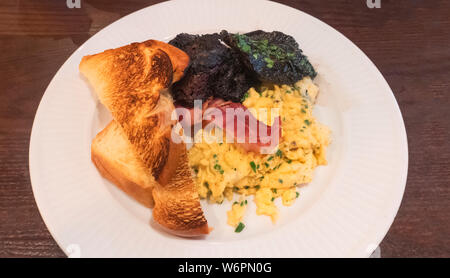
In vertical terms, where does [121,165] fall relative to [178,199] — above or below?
above

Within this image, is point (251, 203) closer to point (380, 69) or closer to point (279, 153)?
point (279, 153)

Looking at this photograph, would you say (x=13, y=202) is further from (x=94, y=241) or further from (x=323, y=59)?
(x=323, y=59)

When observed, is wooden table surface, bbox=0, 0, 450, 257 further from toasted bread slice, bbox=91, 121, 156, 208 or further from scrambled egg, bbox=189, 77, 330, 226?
scrambled egg, bbox=189, 77, 330, 226

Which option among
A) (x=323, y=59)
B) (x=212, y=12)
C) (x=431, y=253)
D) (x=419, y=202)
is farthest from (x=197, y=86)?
(x=431, y=253)

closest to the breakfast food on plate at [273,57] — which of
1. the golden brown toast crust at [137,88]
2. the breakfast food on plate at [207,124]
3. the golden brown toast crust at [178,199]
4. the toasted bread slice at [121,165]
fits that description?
the breakfast food on plate at [207,124]

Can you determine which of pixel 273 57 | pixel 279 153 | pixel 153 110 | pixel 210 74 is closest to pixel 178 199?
pixel 153 110

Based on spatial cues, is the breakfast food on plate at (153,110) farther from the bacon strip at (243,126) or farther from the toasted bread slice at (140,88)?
the bacon strip at (243,126)
